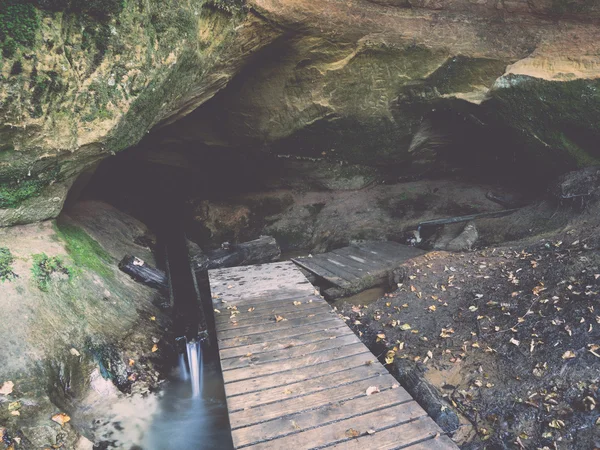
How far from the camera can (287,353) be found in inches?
186

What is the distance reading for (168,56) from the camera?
4887 mm

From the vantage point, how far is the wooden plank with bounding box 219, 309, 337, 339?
521cm

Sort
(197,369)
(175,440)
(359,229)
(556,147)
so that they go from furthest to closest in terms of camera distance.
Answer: (359,229)
(556,147)
(197,369)
(175,440)

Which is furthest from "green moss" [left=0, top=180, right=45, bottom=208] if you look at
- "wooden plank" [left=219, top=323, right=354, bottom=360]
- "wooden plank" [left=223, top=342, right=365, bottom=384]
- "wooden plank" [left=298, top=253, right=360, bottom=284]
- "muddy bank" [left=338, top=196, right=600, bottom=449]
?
"wooden plank" [left=298, top=253, right=360, bottom=284]

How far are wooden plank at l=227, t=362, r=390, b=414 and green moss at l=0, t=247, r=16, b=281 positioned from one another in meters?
2.92

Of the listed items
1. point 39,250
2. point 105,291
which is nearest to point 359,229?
point 105,291

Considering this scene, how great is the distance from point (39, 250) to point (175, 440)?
294 centimetres

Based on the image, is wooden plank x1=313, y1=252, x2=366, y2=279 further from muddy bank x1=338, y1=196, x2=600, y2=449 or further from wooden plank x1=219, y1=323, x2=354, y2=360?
wooden plank x1=219, y1=323, x2=354, y2=360

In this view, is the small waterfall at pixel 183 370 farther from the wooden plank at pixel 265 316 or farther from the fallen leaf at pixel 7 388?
the fallen leaf at pixel 7 388

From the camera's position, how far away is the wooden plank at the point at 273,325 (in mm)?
5207

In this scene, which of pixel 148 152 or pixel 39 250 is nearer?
pixel 39 250

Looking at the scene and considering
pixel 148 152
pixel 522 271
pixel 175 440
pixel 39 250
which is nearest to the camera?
pixel 175 440

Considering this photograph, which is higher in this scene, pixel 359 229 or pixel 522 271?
pixel 522 271

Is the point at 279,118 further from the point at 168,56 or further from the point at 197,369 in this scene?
the point at 197,369
